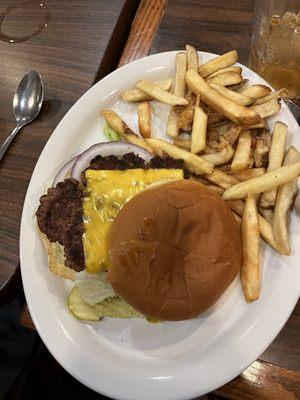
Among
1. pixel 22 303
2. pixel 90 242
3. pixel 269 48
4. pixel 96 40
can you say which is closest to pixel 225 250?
pixel 90 242

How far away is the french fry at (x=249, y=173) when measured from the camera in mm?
1554

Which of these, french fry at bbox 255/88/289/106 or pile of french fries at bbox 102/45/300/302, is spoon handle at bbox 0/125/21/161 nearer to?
pile of french fries at bbox 102/45/300/302

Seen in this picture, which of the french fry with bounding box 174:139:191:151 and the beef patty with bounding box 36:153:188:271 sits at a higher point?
the french fry with bounding box 174:139:191:151

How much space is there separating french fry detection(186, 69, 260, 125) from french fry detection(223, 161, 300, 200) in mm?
209

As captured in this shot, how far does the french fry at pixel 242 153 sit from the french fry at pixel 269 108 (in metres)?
0.09

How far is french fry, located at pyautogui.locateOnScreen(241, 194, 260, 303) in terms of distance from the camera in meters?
1.43

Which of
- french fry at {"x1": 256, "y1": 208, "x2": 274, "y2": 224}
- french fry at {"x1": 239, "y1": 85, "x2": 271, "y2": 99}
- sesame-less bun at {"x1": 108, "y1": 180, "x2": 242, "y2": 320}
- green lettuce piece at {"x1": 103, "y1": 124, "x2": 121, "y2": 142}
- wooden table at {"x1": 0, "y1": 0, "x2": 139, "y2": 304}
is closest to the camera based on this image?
sesame-less bun at {"x1": 108, "y1": 180, "x2": 242, "y2": 320}

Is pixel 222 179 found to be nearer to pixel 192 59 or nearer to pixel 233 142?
pixel 233 142

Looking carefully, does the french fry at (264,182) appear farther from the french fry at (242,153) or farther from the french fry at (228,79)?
the french fry at (228,79)

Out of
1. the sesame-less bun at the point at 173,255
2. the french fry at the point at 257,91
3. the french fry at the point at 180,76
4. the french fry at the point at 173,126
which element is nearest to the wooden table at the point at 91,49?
the french fry at the point at 180,76

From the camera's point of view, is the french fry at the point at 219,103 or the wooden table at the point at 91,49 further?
the wooden table at the point at 91,49

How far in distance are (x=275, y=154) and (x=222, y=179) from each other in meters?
0.20

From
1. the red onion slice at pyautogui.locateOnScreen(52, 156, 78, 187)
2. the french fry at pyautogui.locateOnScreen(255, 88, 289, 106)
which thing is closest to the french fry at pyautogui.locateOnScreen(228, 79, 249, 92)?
the french fry at pyautogui.locateOnScreen(255, 88, 289, 106)

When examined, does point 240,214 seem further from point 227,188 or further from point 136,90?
point 136,90
